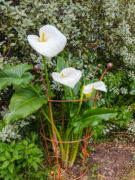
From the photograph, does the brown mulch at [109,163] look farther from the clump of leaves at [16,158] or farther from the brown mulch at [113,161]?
the clump of leaves at [16,158]

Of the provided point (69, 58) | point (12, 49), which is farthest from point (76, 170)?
point (12, 49)

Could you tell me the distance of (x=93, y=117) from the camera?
1538mm

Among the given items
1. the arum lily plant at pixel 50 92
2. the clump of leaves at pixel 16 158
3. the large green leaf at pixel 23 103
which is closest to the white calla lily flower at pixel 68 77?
the arum lily plant at pixel 50 92

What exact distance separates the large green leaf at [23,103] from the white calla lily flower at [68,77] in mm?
276

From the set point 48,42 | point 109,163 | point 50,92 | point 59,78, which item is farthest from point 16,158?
point 109,163

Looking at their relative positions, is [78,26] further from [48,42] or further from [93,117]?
[93,117]

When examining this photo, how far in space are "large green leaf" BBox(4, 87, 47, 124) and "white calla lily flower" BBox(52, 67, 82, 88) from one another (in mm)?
276

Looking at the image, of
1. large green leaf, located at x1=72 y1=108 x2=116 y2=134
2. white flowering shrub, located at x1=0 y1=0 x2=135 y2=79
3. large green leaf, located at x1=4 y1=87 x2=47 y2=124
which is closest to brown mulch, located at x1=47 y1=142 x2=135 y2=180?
large green leaf, located at x1=72 y1=108 x2=116 y2=134

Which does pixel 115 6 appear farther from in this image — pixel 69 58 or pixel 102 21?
pixel 69 58

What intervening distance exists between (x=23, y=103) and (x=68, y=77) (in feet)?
1.33

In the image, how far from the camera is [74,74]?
139cm

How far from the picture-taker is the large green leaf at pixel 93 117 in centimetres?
150

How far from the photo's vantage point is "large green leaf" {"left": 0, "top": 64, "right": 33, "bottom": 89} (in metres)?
1.48

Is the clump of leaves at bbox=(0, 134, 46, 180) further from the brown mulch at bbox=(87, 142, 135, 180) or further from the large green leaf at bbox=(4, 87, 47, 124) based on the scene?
the brown mulch at bbox=(87, 142, 135, 180)
